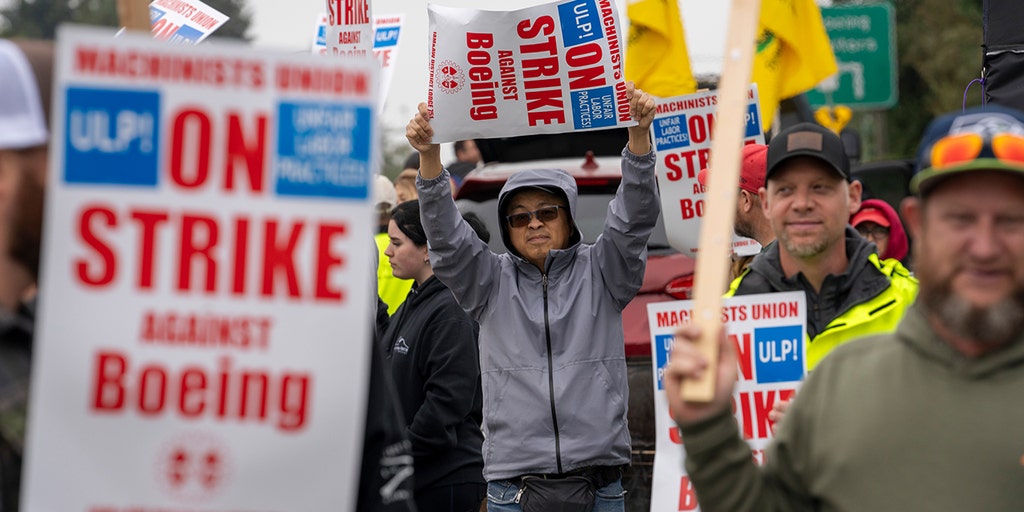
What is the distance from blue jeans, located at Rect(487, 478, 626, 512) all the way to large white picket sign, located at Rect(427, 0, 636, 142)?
140 centimetres

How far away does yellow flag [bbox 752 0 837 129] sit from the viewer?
776 centimetres

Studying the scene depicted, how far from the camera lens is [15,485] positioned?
2941mm

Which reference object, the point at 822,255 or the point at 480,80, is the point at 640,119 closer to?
the point at 480,80

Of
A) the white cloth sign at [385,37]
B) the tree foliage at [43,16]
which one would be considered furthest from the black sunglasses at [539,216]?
the tree foliage at [43,16]

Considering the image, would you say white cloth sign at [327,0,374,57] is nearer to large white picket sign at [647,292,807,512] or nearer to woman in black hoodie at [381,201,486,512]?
woman in black hoodie at [381,201,486,512]

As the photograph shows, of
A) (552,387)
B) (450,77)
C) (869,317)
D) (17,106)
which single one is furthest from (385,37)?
(17,106)

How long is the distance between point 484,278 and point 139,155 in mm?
3097

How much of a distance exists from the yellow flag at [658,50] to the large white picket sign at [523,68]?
1.45 metres

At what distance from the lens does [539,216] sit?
19.7ft

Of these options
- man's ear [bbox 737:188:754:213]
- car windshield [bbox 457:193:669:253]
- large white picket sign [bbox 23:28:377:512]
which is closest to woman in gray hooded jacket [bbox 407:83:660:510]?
man's ear [bbox 737:188:754:213]

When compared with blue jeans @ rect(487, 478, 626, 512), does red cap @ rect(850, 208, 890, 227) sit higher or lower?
higher

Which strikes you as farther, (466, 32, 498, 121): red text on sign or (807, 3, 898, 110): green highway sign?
(807, 3, 898, 110): green highway sign

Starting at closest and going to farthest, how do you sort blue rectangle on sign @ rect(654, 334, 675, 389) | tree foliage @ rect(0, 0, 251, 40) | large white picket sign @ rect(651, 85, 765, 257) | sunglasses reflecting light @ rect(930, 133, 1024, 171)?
sunglasses reflecting light @ rect(930, 133, 1024, 171), blue rectangle on sign @ rect(654, 334, 675, 389), large white picket sign @ rect(651, 85, 765, 257), tree foliage @ rect(0, 0, 251, 40)

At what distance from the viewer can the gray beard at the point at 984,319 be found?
9.61 feet
